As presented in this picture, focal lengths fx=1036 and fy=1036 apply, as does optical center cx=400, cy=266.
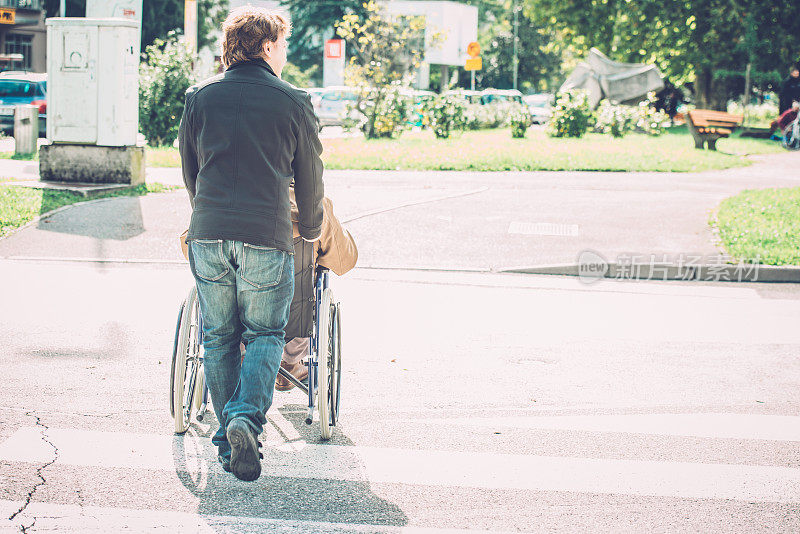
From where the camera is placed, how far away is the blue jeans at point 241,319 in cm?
400

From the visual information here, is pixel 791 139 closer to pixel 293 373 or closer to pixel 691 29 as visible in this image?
pixel 691 29

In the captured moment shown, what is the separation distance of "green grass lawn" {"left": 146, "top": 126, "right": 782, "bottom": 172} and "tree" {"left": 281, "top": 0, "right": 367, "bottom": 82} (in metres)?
34.2

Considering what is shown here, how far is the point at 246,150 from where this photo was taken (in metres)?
3.93

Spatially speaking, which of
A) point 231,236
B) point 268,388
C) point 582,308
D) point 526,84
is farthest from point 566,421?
point 526,84

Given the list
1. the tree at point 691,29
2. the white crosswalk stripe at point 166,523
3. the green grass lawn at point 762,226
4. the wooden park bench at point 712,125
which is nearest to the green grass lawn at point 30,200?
the green grass lawn at point 762,226

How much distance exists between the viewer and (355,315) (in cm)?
775

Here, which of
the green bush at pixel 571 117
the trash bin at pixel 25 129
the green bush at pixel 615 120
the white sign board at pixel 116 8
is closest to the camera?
the white sign board at pixel 116 8

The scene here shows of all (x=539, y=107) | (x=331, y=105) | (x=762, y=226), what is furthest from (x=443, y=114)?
(x=539, y=107)

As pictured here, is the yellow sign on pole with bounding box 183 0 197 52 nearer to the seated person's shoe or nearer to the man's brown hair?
the seated person's shoe

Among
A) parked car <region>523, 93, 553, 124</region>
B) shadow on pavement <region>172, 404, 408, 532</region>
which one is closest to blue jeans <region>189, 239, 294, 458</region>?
shadow on pavement <region>172, 404, 408, 532</region>

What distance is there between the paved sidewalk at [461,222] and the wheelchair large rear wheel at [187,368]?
524cm

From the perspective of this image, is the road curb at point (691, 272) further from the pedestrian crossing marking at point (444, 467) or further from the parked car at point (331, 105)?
the parked car at point (331, 105)

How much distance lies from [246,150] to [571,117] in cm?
2711

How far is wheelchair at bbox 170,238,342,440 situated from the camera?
4.51 m
